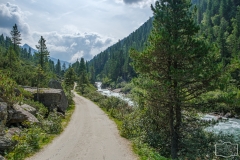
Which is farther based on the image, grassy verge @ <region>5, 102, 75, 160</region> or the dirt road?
the dirt road

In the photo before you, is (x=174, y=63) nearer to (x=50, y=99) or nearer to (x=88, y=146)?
(x=88, y=146)

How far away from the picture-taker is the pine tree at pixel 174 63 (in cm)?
1106

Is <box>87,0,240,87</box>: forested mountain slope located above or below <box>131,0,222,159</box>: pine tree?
above

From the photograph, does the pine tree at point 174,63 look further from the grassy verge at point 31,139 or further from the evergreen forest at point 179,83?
the grassy verge at point 31,139

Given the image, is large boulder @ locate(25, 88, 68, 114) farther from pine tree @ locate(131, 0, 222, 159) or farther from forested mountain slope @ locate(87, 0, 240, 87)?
pine tree @ locate(131, 0, 222, 159)

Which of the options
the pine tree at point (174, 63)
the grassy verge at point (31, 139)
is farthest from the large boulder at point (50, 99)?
the pine tree at point (174, 63)

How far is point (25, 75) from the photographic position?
34.7 metres

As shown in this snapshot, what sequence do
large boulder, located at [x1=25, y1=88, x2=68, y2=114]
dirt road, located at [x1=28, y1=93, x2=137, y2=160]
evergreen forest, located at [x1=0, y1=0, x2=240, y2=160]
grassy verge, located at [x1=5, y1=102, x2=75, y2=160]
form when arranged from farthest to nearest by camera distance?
large boulder, located at [x1=25, y1=88, x2=68, y2=114]
evergreen forest, located at [x1=0, y1=0, x2=240, y2=160]
dirt road, located at [x1=28, y1=93, x2=137, y2=160]
grassy verge, located at [x1=5, y1=102, x2=75, y2=160]

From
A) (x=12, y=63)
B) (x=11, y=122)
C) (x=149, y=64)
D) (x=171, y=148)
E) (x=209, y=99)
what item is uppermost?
(x=12, y=63)

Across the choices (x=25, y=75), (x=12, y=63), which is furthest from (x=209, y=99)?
(x=12, y=63)

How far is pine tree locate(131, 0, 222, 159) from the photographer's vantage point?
1106cm

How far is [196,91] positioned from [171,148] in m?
3.64

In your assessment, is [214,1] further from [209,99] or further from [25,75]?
[209,99]

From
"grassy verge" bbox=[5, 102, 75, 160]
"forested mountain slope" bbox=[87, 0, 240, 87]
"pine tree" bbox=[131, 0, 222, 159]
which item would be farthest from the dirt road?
"forested mountain slope" bbox=[87, 0, 240, 87]
